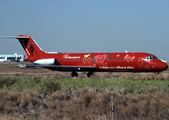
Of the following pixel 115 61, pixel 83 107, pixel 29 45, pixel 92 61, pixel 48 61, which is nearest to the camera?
pixel 83 107

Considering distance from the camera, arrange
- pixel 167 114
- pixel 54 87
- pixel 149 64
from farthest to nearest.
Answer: pixel 149 64 < pixel 54 87 < pixel 167 114

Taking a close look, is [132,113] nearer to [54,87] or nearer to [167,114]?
[167,114]

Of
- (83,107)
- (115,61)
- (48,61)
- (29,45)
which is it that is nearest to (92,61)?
(115,61)

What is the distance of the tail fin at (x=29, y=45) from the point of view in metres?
37.1

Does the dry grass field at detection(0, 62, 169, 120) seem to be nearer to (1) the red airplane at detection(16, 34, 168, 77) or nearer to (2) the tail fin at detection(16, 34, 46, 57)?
(1) the red airplane at detection(16, 34, 168, 77)

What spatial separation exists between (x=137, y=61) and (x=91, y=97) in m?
15.7

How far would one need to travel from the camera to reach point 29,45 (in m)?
37.4

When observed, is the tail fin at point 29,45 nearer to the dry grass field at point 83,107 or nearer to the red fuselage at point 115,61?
the red fuselage at point 115,61

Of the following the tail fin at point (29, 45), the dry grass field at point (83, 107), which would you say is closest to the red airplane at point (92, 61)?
the tail fin at point (29, 45)

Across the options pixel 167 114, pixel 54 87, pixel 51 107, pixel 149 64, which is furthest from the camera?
pixel 149 64

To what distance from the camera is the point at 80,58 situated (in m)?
33.8

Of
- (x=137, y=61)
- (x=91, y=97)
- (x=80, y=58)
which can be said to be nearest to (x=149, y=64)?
(x=137, y=61)

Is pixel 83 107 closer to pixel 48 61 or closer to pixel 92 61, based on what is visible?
pixel 92 61

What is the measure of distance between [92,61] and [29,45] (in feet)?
33.2
